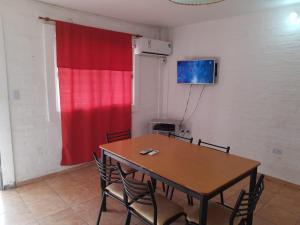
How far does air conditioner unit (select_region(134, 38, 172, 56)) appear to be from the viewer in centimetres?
404

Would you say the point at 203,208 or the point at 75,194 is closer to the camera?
the point at 203,208

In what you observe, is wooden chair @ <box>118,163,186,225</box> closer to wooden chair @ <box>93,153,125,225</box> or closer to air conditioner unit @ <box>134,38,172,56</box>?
wooden chair @ <box>93,153,125,225</box>

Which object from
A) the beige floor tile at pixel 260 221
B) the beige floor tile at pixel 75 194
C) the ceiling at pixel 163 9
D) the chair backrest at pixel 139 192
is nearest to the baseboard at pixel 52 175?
the beige floor tile at pixel 75 194

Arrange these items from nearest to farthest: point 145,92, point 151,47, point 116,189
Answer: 1. point 116,189
2. point 151,47
3. point 145,92

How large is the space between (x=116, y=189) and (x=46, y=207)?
40.5 inches

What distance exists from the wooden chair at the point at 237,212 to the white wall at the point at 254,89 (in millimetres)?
1848

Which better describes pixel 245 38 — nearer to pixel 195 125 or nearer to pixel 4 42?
pixel 195 125

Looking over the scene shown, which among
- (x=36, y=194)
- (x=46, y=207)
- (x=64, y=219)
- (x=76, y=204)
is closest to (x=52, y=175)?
A: (x=36, y=194)

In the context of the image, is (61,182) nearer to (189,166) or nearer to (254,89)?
(189,166)

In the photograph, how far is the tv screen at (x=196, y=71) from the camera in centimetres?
384

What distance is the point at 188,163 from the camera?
2.00m

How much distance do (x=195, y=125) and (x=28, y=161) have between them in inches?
113

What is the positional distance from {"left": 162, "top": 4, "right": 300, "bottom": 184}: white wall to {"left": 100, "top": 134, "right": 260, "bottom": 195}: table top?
1.52 metres

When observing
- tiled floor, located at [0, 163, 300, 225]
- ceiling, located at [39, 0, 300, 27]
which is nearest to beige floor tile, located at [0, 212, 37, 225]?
tiled floor, located at [0, 163, 300, 225]
